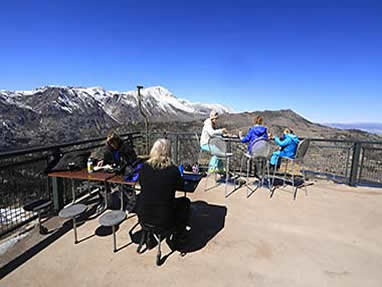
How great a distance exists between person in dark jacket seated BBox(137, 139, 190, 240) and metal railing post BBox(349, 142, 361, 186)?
4.19 meters

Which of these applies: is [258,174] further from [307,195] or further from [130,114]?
[130,114]

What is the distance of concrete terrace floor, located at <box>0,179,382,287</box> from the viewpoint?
1.79m

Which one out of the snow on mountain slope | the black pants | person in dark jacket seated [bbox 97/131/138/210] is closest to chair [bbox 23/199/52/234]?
person in dark jacket seated [bbox 97/131/138/210]

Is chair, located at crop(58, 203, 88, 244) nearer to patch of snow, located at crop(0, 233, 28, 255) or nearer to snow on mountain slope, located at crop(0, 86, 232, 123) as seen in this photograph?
patch of snow, located at crop(0, 233, 28, 255)

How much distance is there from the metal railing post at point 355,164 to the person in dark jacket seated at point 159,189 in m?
A: 4.19

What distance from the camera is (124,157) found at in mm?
3055

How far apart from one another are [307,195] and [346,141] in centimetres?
151

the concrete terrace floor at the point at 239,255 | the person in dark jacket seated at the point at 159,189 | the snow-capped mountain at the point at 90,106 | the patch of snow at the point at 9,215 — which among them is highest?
the snow-capped mountain at the point at 90,106

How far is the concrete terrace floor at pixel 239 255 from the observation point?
1792 millimetres

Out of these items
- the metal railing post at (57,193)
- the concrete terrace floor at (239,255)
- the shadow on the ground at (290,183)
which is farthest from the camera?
the shadow on the ground at (290,183)

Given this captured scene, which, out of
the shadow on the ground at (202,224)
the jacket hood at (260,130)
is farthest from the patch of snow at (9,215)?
the jacket hood at (260,130)

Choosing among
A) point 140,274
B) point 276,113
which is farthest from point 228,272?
point 276,113

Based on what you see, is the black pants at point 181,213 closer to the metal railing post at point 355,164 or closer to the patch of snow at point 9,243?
the patch of snow at point 9,243

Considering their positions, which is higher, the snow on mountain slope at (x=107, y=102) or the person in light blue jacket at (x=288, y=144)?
the snow on mountain slope at (x=107, y=102)
